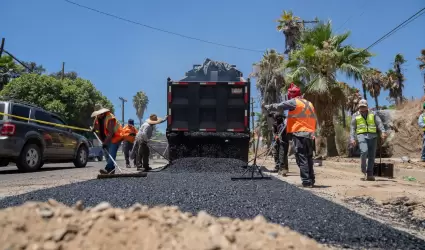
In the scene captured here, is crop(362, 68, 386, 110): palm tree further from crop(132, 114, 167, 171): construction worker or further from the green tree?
crop(132, 114, 167, 171): construction worker

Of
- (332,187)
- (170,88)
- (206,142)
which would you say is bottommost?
(332,187)

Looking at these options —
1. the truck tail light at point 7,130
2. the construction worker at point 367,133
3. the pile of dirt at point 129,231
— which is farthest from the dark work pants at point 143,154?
the pile of dirt at point 129,231

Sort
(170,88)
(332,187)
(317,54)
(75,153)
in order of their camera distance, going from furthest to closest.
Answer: (317,54) → (75,153) → (170,88) → (332,187)

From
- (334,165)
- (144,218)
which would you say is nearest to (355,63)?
(334,165)

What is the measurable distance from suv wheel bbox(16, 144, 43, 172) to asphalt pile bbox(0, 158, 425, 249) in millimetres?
5584

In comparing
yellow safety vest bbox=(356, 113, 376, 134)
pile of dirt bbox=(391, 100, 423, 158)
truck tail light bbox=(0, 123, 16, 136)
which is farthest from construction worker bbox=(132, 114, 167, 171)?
pile of dirt bbox=(391, 100, 423, 158)

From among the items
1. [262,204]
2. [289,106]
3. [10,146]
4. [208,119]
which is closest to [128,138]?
[208,119]

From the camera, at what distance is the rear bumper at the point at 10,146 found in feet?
30.8

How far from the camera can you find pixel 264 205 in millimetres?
4023

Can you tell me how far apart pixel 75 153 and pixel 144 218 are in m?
11.3

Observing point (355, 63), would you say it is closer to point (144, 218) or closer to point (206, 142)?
point (206, 142)

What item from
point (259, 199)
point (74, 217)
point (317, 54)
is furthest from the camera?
point (317, 54)

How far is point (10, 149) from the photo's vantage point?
956 centimetres

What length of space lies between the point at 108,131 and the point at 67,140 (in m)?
4.62
